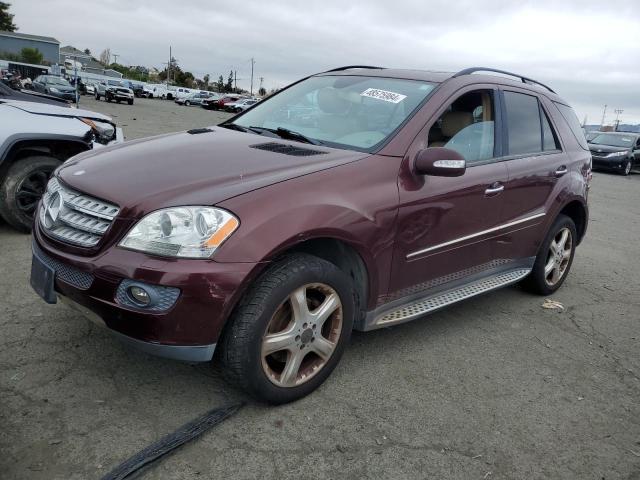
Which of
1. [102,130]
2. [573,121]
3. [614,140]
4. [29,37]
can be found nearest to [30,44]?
[29,37]

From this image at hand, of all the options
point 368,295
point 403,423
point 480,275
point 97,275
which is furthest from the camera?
point 480,275

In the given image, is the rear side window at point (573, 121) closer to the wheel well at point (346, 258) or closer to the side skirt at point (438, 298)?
the side skirt at point (438, 298)

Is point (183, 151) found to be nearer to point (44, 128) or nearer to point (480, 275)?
point (480, 275)

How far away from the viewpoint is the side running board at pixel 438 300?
10.3 ft

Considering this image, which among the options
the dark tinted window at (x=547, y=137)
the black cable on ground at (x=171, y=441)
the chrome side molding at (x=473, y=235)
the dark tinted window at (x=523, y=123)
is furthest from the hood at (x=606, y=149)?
the black cable on ground at (x=171, y=441)

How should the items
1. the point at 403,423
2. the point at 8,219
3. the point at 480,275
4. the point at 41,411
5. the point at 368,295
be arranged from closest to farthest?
1. the point at 41,411
2. the point at 403,423
3. the point at 368,295
4. the point at 480,275
5. the point at 8,219

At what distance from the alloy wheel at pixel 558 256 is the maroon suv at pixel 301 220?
614 millimetres

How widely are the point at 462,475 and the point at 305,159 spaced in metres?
1.66

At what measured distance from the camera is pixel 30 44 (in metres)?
77.8

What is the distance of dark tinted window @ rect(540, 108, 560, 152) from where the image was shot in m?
4.34

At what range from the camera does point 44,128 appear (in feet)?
16.4

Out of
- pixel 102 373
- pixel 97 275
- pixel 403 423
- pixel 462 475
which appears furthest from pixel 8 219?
pixel 462 475

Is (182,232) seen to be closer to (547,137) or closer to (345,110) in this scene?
(345,110)

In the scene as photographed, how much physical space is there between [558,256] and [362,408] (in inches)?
108
